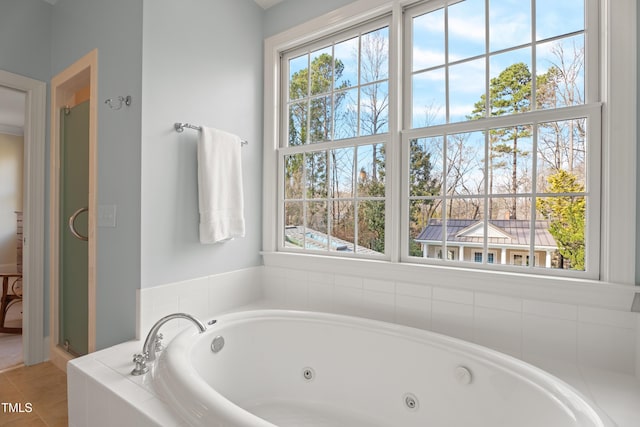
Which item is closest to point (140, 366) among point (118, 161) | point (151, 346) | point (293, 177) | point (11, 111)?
point (151, 346)

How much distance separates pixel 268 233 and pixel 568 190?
1.74 meters

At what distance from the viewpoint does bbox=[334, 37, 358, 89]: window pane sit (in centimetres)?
209

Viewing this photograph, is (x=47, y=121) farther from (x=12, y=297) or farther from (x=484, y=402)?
(x=484, y=402)

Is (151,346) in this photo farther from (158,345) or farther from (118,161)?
(118,161)

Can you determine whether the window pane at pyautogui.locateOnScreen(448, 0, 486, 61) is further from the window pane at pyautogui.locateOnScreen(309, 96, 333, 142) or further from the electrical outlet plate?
the electrical outlet plate

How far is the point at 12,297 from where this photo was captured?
288 cm

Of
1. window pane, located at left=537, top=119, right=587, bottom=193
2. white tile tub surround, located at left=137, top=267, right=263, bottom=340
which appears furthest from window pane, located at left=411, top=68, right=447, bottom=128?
white tile tub surround, located at left=137, top=267, right=263, bottom=340

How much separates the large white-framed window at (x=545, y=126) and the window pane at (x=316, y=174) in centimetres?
47

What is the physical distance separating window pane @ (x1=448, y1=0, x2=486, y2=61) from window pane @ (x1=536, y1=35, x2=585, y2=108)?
0.95 feet

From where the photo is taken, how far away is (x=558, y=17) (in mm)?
1514

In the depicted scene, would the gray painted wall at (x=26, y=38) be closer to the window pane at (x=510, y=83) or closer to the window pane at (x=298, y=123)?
the window pane at (x=298, y=123)

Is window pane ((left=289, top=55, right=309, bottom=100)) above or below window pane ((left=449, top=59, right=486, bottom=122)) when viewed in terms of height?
above

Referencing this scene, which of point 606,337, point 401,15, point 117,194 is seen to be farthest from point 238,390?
point 401,15

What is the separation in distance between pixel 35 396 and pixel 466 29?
10.3 feet
